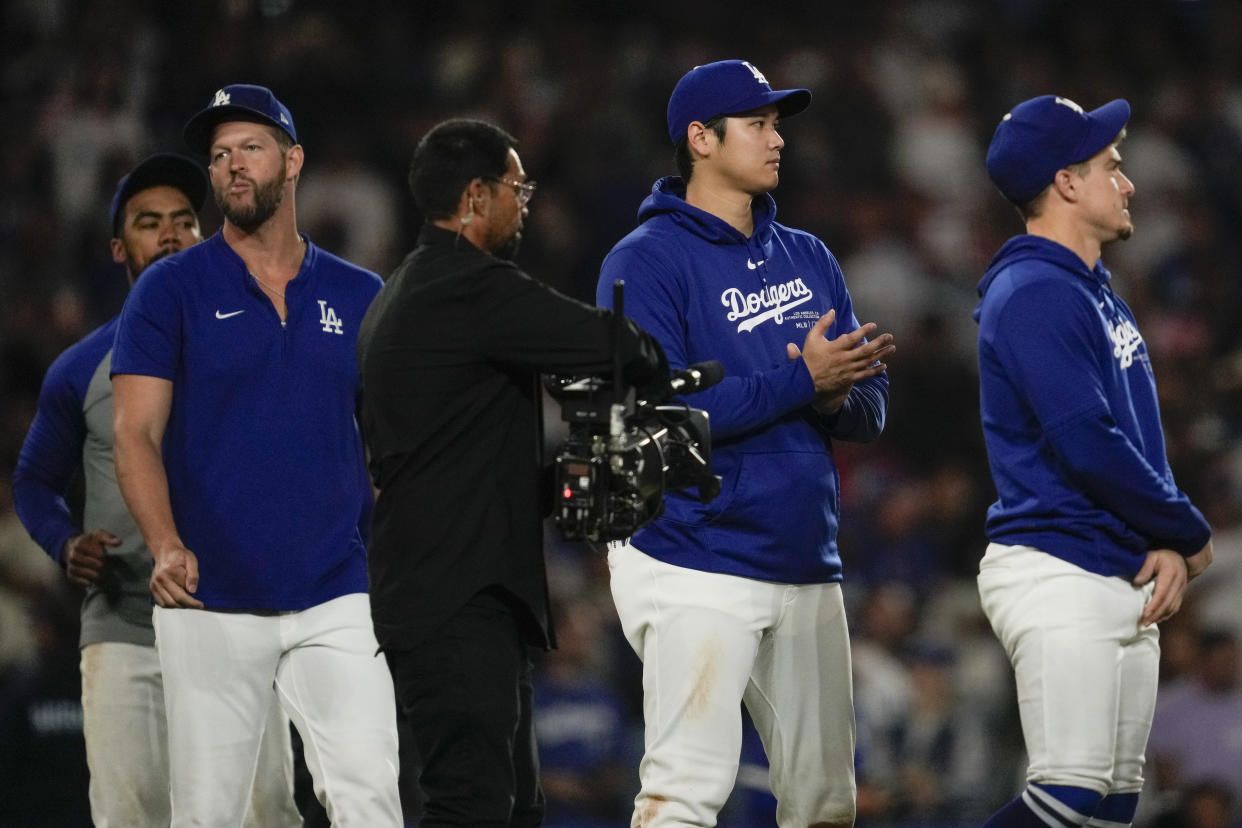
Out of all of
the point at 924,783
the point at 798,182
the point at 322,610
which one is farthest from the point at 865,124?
the point at 322,610

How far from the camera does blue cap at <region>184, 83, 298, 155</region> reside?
15.0 ft

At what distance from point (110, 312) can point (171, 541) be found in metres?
5.11

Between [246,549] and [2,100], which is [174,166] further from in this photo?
[2,100]

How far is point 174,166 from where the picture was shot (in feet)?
17.8

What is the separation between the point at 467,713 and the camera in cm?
362

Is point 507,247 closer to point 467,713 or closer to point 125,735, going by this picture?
point 467,713

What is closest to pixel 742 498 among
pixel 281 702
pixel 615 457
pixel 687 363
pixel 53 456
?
pixel 687 363

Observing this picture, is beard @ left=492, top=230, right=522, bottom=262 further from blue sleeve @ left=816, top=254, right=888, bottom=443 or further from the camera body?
blue sleeve @ left=816, top=254, right=888, bottom=443

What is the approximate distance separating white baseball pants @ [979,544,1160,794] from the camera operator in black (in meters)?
1.19

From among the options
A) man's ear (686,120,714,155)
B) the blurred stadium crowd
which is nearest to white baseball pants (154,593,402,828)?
man's ear (686,120,714,155)

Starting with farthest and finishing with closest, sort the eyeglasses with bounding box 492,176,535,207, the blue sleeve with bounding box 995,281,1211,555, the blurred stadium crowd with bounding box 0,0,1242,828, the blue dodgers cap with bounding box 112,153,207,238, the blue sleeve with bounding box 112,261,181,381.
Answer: the blurred stadium crowd with bounding box 0,0,1242,828, the blue dodgers cap with bounding box 112,153,207,238, the blue sleeve with bounding box 112,261,181,381, the blue sleeve with bounding box 995,281,1211,555, the eyeglasses with bounding box 492,176,535,207

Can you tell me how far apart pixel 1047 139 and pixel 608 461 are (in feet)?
5.28

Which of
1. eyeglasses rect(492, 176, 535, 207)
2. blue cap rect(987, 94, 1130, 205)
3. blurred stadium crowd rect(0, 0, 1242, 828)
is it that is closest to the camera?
eyeglasses rect(492, 176, 535, 207)

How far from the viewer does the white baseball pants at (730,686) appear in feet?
13.9
